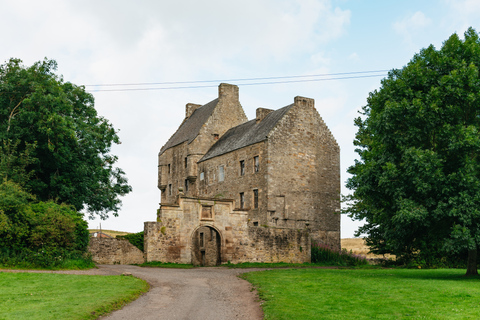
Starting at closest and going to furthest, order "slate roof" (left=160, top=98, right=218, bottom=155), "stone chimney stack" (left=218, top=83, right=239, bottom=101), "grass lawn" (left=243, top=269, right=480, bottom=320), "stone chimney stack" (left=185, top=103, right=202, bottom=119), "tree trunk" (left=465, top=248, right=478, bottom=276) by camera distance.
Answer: "grass lawn" (left=243, top=269, right=480, bottom=320) < "tree trunk" (left=465, top=248, right=478, bottom=276) < "slate roof" (left=160, top=98, right=218, bottom=155) < "stone chimney stack" (left=218, top=83, right=239, bottom=101) < "stone chimney stack" (left=185, top=103, right=202, bottom=119)

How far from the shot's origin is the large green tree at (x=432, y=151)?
22.4m

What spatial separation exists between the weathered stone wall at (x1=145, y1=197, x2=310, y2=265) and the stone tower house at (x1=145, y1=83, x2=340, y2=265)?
0.22 ft

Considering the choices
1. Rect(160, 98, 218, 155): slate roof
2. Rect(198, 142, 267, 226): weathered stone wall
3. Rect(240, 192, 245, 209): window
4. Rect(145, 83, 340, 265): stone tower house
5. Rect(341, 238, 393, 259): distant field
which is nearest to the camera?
Rect(145, 83, 340, 265): stone tower house

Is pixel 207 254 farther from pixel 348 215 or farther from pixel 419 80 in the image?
pixel 419 80

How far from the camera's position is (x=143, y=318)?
13617 mm

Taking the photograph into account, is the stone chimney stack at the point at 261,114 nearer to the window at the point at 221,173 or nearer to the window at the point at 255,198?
the window at the point at 221,173

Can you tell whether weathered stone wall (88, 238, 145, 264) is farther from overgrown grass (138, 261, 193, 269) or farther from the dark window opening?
the dark window opening

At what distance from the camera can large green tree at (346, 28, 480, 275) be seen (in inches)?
882

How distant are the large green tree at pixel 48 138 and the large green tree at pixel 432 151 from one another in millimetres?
20461

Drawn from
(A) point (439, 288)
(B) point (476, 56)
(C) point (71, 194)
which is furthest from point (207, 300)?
(C) point (71, 194)

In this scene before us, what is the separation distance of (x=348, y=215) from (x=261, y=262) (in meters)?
8.07

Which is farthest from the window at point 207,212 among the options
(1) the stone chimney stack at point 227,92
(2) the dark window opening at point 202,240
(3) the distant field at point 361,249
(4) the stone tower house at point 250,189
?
(1) the stone chimney stack at point 227,92

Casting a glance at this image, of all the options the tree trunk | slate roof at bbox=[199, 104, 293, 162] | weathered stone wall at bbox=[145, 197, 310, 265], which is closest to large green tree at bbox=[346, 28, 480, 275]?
the tree trunk

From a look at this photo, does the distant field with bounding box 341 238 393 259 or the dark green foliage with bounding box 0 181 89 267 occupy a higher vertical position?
the dark green foliage with bounding box 0 181 89 267
